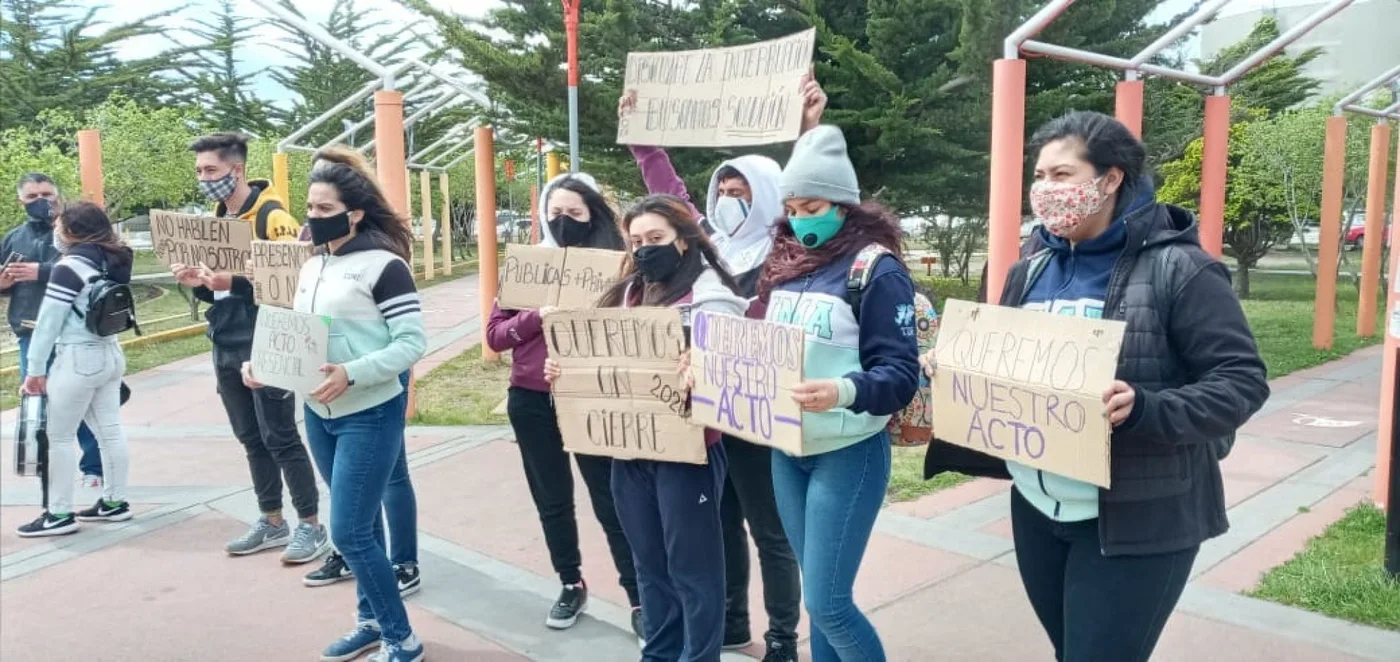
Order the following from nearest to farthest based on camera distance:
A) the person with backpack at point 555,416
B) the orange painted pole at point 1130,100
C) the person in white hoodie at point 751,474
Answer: the person in white hoodie at point 751,474 → the person with backpack at point 555,416 → the orange painted pole at point 1130,100

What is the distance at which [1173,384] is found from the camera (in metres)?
2.25

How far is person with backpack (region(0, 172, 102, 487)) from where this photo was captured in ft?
21.6

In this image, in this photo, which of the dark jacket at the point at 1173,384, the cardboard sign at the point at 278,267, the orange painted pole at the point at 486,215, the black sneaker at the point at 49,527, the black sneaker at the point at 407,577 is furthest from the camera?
the orange painted pole at the point at 486,215

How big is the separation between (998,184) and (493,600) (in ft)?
12.3

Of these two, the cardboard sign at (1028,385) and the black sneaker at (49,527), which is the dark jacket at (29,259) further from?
the cardboard sign at (1028,385)

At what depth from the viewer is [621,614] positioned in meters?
4.42

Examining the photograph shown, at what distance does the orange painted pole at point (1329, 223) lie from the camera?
11.3m

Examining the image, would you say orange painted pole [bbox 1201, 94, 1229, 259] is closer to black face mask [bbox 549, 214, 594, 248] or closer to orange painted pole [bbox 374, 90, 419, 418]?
orange painted pole [bbox 374, 90, 419, 418]

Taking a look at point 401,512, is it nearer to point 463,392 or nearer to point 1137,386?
point 1137,386

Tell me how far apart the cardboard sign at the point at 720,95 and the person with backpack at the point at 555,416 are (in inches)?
21.9

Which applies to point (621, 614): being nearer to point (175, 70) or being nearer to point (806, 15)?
point (806, 15)

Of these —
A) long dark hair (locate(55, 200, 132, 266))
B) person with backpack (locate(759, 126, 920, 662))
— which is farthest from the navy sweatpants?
long dark hair (locate(55, 200, 132, 266))

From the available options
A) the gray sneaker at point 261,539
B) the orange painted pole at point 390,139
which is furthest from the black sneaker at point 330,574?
the orange painted pole at point 390,139

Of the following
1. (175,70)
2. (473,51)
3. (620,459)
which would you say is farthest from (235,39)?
(620,459)
